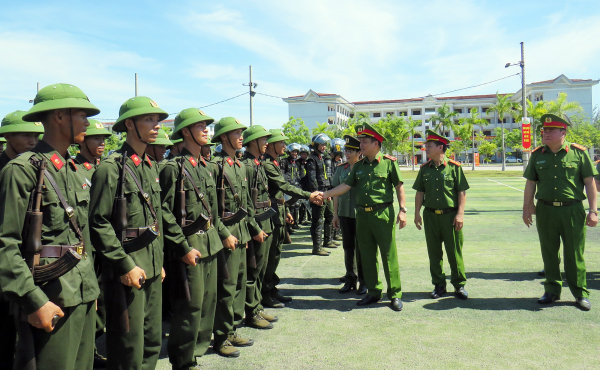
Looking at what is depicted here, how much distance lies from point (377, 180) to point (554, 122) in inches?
90.9

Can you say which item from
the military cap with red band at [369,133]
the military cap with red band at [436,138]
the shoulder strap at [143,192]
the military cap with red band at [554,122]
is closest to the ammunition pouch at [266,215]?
the military cap with red band at [369,133]

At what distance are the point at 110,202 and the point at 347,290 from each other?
4.14 meters

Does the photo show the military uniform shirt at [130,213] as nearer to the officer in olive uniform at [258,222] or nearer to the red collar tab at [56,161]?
the red collar tab at [56,161]

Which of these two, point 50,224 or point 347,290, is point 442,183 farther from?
point 50,224

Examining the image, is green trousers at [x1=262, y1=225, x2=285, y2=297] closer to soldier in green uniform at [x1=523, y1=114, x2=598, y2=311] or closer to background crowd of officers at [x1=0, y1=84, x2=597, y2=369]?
background crowd of officers at [x1=0, y1=84, x2=597, y2=369]

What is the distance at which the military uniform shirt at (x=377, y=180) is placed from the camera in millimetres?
5703

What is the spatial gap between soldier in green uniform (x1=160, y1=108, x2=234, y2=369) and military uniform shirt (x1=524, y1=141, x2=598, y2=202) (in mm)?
4163

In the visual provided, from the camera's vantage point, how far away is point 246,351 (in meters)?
4.33

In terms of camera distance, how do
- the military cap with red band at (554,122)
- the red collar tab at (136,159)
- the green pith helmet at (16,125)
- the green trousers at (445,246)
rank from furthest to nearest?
1. the green trousers at (445,246)
2. the military cap with red band at (554,122)
3. the green pith helmet at (16,125)
4. the red collar tab at (136,159)

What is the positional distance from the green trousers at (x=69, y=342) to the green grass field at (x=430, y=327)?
62.5 inches

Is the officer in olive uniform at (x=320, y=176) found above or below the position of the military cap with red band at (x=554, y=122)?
below

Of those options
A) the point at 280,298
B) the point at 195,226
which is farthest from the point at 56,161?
the point at 280,298

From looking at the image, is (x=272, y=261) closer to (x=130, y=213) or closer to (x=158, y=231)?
(x=158, y=231)

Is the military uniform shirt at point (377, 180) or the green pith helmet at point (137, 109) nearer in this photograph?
the green pith helmet at point (137, 109)
